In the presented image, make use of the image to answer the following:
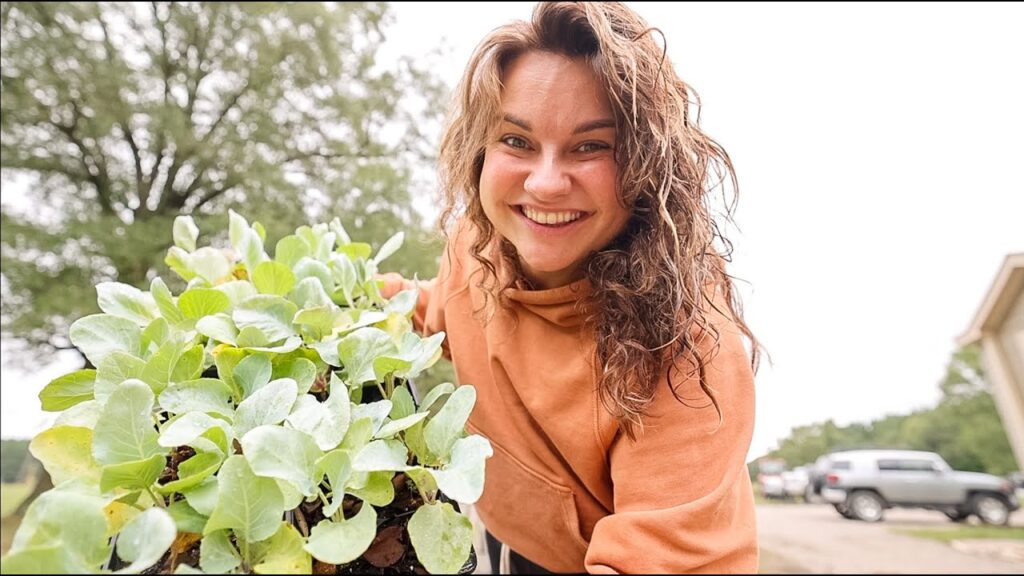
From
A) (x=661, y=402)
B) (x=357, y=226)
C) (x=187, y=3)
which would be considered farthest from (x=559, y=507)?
(x=187, y=3)

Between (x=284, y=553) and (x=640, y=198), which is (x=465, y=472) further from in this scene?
(x=640, y=198)

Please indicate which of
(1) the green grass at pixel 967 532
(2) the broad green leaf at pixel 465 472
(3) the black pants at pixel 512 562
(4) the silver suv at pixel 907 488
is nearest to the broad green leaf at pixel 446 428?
(2) the broad green leaf at pixel 465 472

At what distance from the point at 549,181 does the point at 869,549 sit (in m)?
5.43

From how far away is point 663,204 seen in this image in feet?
1.22

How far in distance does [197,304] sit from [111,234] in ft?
9.12

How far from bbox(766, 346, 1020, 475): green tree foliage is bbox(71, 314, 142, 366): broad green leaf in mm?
9787

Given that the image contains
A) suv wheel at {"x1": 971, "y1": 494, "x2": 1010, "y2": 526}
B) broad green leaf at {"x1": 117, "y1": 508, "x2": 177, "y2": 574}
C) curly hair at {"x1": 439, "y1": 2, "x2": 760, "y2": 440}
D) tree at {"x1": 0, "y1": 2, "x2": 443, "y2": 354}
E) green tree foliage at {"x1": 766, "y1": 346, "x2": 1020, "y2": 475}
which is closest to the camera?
broad green leaf at {"x1": 117, "y1": 508, "x2": 177, "y2": 574}

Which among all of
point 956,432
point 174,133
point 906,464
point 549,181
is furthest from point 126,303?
point 956,432

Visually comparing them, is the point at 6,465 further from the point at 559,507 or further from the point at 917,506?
the point at 917,506

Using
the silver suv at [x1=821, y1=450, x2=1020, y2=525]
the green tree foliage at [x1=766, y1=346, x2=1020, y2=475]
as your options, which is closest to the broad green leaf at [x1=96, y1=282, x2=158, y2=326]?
the silver suv at [x1=821, y1=450, x2=1020, y2=525]

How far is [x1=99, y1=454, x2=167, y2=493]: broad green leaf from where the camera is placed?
0.16m

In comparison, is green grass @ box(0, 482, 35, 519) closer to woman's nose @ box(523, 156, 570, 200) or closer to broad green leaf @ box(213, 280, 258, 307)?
broad green leaf @ box(213, 280, 258, 307)

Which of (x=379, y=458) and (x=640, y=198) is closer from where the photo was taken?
(x=379, y=458)

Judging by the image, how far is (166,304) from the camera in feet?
0.93
